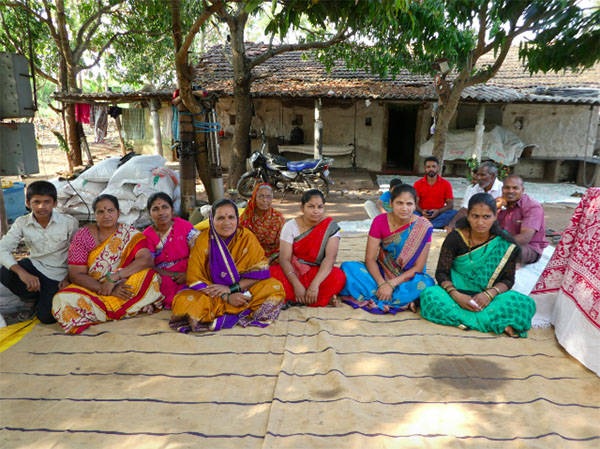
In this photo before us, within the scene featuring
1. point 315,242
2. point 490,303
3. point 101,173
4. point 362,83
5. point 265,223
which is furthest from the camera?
point 362,83

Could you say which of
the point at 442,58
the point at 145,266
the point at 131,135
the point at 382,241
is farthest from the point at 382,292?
the point at 131,135

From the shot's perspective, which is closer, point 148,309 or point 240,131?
point 148,309

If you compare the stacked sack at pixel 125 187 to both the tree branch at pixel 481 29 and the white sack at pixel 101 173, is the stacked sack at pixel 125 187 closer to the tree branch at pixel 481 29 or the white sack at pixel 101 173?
the white sack at pixel 101 173

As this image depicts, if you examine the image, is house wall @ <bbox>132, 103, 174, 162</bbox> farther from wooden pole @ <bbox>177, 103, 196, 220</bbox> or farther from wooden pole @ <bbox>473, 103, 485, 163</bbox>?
wooden pole @ <bbox>473, 103, 485, 163</bbox>

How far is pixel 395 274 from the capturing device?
343cm

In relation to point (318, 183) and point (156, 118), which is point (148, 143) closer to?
point (156, 118)

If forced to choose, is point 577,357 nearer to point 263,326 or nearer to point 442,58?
point 263,326

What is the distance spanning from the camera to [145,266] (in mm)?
3283

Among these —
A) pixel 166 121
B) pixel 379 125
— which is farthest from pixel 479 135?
pixel 166 121

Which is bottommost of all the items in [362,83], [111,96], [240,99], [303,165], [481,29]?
[303,165]

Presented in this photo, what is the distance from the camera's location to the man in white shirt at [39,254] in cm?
307

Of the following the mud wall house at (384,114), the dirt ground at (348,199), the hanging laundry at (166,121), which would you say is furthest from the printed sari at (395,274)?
the hanging laundry at (166,121)

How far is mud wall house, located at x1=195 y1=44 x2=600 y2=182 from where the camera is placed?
442 inches

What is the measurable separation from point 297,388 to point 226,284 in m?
1.11
